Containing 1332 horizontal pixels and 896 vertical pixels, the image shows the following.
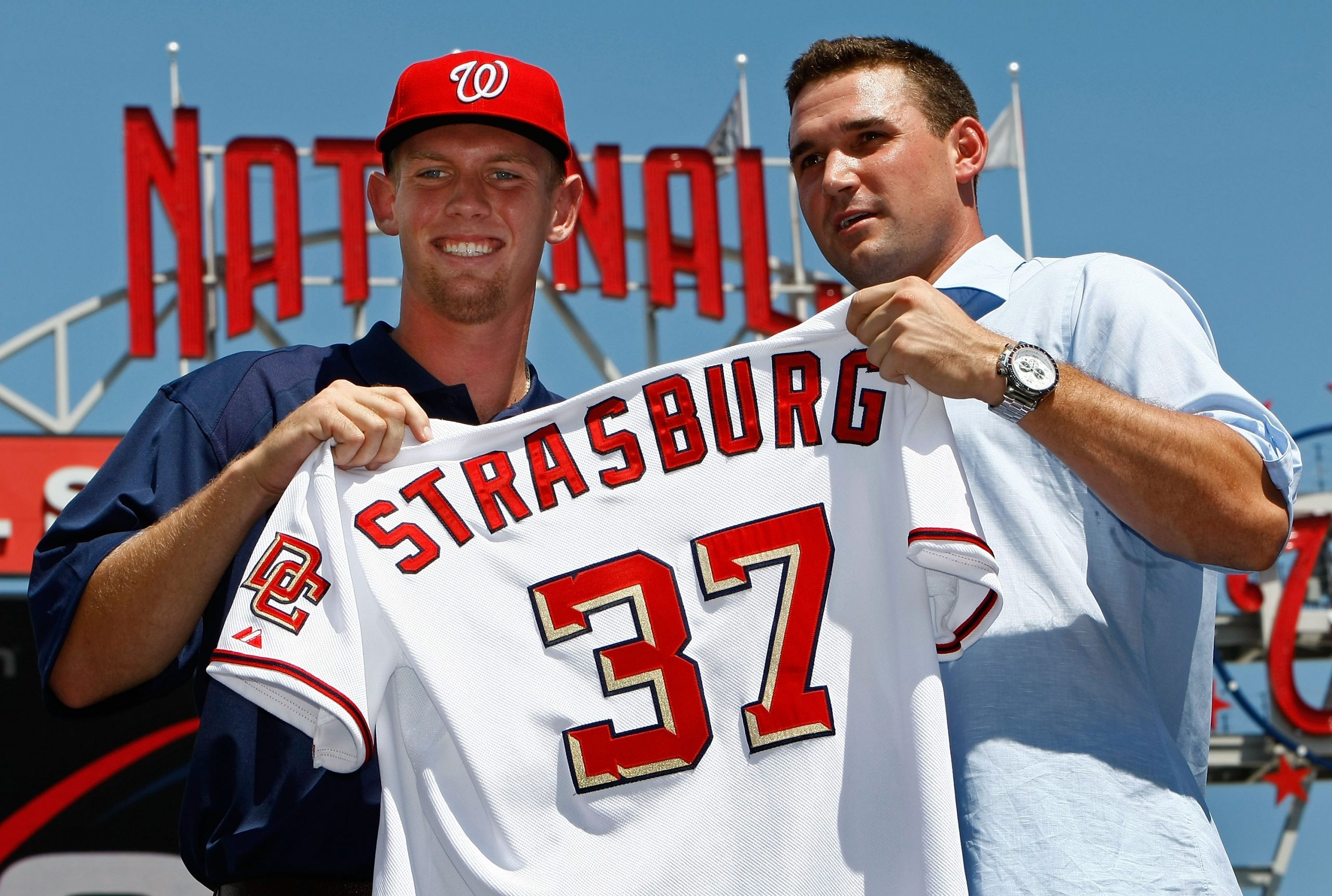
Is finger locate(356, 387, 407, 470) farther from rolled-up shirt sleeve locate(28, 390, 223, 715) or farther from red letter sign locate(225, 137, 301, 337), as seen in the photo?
red letter sign locate(225, 137, 301, 337)

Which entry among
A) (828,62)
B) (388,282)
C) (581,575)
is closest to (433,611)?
(581,575)

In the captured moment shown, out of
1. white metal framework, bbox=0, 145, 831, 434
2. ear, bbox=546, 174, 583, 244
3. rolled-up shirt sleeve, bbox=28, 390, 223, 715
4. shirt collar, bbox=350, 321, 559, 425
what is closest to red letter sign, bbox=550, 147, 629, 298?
white metal framework, bbox=0, 145, 831, 434

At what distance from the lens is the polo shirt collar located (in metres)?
2.79

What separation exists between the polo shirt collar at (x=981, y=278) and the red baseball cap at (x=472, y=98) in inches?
36.8

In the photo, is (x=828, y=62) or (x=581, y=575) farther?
(x=828, y=62)

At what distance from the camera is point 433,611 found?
2.57m

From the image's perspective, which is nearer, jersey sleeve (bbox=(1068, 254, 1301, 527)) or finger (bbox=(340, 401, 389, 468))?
jersey sleeve (bbox=(1068, 254, 1301, 527))

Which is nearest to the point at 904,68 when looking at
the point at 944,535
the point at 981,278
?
the point at 981,278

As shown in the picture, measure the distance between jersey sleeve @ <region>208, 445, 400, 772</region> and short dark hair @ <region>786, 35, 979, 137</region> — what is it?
4.82 ft

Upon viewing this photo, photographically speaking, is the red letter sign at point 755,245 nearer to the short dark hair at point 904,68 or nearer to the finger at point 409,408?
the short dark hair at point 904,68

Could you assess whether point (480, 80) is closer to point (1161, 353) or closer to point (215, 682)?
point (215, 682)

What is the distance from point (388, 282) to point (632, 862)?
10.7 metres

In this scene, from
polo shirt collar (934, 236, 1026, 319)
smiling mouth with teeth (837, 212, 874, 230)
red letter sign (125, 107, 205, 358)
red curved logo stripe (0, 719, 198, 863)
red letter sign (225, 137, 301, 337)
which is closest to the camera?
polo shirt collar (934, 236, 1026, 319)

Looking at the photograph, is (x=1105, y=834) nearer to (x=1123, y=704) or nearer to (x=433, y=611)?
(x=1123, y=704)
